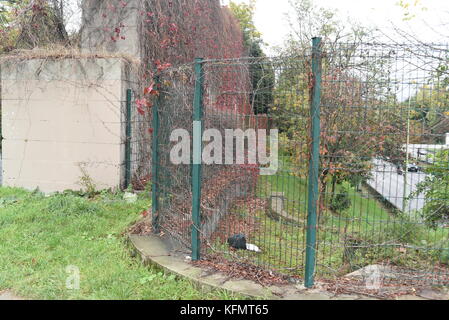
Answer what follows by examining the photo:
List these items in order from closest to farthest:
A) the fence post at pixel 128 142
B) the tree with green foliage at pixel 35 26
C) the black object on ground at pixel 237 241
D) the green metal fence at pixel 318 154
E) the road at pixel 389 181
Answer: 1. the green metal fence at pixel 318 154
2. the road at pixel 389 181
3. the black object on ground at pixel 237 241
4. the fence post at pixel 128 142
5. the tree with green foliage at pixel 35 26

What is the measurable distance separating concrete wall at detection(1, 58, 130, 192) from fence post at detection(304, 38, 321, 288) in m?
4.34

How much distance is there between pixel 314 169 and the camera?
322 centimetres

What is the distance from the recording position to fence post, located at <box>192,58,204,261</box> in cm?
385

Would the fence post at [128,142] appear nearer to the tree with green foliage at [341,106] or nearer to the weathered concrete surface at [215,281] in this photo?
the weathered concrete surface at [215,281]

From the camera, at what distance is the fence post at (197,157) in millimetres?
3848

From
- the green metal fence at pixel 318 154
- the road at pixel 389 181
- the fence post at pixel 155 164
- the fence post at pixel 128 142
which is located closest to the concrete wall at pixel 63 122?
the fence post at pixel 128 142

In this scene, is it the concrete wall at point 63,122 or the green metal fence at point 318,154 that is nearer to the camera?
the green metal fence at point 318,154

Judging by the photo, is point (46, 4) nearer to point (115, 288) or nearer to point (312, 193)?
point (115, 288)

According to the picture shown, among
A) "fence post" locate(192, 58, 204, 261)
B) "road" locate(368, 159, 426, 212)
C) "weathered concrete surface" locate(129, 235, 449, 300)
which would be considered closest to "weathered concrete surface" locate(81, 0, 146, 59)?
"fence post" locate(192, 58, 204, 261)

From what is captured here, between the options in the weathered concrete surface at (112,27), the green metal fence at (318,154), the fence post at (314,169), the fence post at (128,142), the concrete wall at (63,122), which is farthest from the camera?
the weathered concrete surface at (112,27)

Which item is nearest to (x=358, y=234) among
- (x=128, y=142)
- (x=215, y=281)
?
(x=215, y=281)

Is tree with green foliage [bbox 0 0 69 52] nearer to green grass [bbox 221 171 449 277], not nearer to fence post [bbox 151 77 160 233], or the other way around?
fence post [bbox 151 77 160 233]
